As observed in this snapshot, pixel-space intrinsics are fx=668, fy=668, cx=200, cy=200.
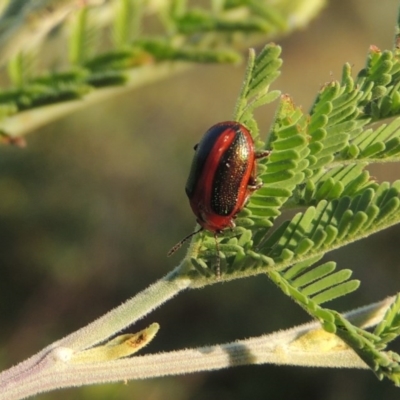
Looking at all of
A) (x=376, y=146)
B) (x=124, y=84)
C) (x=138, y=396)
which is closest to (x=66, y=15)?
(x=124, y=84)

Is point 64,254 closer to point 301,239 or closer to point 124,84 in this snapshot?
point 124,84

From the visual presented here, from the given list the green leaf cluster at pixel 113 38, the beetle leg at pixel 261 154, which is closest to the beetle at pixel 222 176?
the beetle leg at pixel 261 154

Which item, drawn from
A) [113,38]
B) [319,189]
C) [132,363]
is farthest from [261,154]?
[113,38]

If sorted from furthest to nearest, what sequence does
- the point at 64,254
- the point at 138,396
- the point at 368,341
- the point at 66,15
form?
the point at 64,254 → the point at 138,396 → the point at 66,15 → the point at 368,341

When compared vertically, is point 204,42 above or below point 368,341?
above

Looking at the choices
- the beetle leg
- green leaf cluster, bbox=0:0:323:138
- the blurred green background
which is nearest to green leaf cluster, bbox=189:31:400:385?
the beetle leg

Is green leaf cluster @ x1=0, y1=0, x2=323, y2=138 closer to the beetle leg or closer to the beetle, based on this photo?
the beetle

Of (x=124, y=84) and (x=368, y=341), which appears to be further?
(x=124, y=84)
